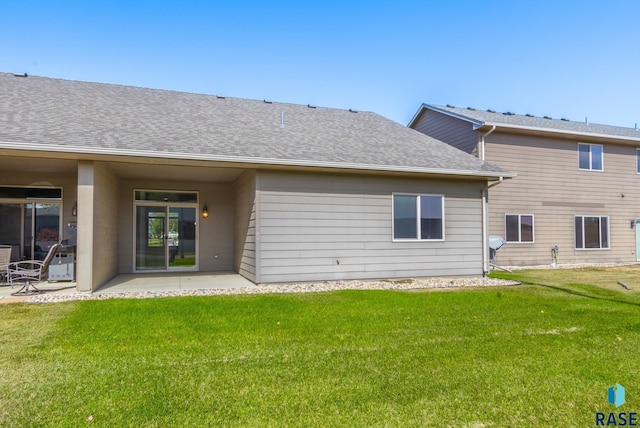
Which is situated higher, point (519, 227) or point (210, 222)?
point (210, 222)

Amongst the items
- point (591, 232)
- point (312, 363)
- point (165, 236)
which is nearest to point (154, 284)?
point (165, 236)

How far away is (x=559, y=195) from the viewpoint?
522 inches

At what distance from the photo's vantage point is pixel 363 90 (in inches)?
590

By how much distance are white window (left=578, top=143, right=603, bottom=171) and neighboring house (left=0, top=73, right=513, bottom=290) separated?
6.07m

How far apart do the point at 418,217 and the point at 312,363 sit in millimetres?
6303

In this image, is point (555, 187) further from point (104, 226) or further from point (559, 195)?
point (104, 226)

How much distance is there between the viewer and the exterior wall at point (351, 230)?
26.9 ft

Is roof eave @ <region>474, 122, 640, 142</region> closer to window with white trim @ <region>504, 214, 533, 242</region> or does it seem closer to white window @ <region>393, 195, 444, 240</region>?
window with white trim @ <region>504, 214, 533, 242</region>

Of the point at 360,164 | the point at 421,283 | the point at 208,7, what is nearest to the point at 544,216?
the point at 421,283

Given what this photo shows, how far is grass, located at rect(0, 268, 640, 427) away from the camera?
2633 millimetres

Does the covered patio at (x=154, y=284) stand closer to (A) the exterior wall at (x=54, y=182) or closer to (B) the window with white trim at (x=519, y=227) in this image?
(A) the exterior wall at (x=54, y=182)

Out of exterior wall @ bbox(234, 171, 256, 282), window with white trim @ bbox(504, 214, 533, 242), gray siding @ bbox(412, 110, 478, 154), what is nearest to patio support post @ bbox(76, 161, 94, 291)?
exterior wall @ bbox(234, 171, 256, 282)

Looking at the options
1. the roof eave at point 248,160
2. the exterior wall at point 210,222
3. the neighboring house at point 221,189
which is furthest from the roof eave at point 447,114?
the exterior wall at point 210,222

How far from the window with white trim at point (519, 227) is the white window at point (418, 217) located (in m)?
4.30
